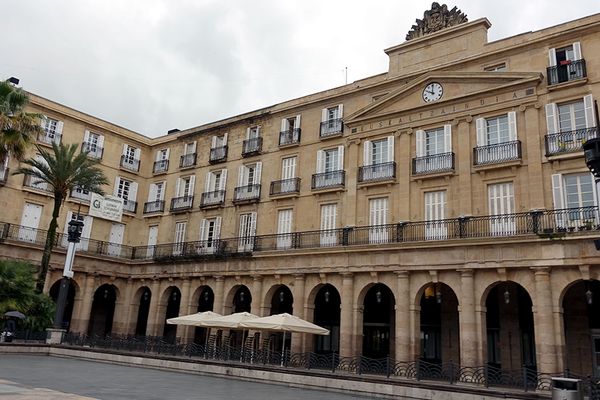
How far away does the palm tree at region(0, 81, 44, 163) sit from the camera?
922 inches

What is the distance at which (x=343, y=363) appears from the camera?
21.4m

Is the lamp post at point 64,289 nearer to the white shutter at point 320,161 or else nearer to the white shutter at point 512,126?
the white shutter at point 320,161

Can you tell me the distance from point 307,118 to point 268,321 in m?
13.1

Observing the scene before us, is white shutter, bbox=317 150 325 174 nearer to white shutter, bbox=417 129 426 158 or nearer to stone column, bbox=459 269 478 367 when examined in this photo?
white shutter, bbox=417 129 426 158

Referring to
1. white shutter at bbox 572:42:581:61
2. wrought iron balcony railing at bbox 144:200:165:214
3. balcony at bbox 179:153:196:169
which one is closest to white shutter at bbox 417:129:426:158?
white shutter at bbox 572:42:581:61

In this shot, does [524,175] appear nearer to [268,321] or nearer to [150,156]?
[268,321]

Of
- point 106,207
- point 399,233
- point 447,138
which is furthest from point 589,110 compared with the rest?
point 106,207

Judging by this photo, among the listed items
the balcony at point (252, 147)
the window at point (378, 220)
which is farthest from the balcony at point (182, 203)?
the window at point (378, 220)

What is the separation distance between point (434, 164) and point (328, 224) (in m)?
6.34

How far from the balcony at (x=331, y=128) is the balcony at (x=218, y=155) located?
759 cm

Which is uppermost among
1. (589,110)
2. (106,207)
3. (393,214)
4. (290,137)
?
(290,137)

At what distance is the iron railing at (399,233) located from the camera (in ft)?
63.6

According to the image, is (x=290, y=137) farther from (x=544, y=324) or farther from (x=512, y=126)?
(x=544, y=324)

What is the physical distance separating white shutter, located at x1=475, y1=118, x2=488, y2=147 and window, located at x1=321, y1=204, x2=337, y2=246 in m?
7.92
